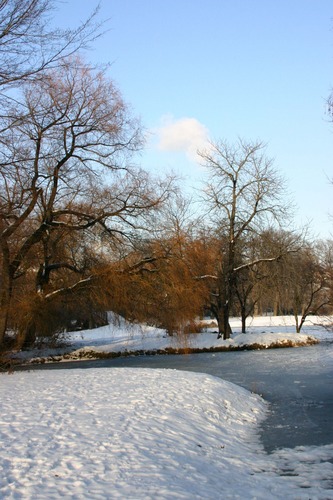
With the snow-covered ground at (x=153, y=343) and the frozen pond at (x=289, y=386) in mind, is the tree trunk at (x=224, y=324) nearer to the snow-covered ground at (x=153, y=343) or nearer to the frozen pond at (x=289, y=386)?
the snow-covered ground at (x=153, y=343)

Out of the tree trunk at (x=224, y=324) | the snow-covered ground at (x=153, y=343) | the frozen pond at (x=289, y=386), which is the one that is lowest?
the frozen pond at (x=289, y=386)

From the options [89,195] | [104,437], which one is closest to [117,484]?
[104,437]

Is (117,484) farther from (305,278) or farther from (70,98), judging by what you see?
(305,278)

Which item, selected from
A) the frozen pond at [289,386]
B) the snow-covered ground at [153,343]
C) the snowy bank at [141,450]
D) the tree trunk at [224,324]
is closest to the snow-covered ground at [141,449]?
the snowy bank at [141,450]

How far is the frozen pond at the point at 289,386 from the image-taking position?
27.8ft

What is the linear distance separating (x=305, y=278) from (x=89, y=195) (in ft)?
64.4

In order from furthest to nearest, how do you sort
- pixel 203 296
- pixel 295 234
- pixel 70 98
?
pixel 295 234
pixel 203 296
pixel 70 98

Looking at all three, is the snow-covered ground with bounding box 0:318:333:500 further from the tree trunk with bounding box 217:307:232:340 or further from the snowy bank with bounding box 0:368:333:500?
the tree trunk with bounding box 217:307:232:340

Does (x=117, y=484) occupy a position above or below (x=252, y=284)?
below

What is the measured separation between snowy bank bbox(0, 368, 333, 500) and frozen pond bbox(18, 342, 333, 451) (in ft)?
1.79

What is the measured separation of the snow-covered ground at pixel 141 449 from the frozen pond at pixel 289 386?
0.56m

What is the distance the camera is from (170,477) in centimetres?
521

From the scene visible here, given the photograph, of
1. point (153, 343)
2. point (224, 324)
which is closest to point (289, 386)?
point (153, 343)

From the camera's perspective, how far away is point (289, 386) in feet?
45.8
